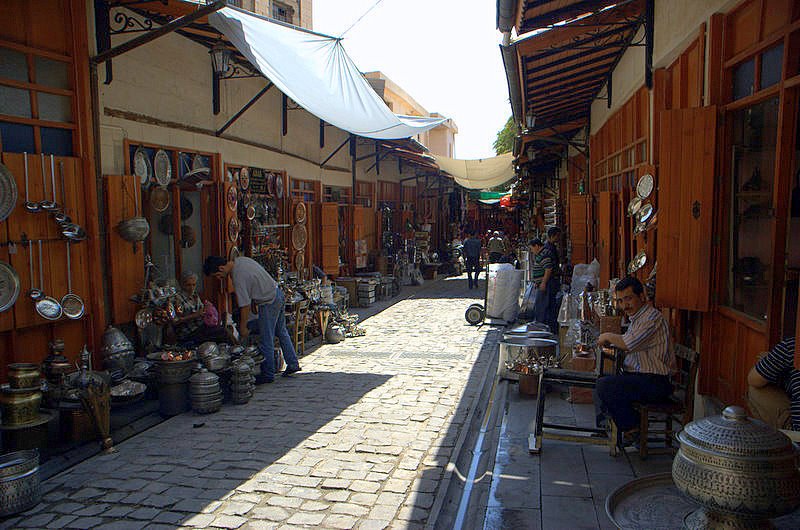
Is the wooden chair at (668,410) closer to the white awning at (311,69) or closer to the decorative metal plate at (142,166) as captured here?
the white awning at (311,69)

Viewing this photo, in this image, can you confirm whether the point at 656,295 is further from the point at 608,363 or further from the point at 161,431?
the point at 161,431

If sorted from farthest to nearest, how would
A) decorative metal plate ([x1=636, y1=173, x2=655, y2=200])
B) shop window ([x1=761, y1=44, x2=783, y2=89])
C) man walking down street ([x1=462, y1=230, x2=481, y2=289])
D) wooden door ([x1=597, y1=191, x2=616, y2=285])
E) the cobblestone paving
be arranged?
1. man walking down street ([x1=462, y1=230, x2=481, y2=289])
2. wooden door ([x1=597, y1=191, x2=616, y2=285])
3. decorative metal plate ([x1=636, y1=173, x2=655, y2=200])
4. the cobblestone paving
5. shop window ([x1=761, y1=44, x2=783, y2=89])

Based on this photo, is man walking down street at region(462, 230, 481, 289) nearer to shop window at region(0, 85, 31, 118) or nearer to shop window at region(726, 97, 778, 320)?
shop window at region(726, 97, 778, 320)

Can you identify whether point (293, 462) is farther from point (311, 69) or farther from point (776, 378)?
point (311, 69)

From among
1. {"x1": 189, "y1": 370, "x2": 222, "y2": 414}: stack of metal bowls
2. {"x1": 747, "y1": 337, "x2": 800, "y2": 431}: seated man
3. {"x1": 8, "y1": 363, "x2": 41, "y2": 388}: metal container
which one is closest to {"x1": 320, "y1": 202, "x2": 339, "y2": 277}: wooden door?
{"x1": 189, "y1": 370, "x2": 222, "y2": 414}: stack of metal bowls

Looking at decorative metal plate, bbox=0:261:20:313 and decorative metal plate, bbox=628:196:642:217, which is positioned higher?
decorative metal plate, bbox=628:196:642:217

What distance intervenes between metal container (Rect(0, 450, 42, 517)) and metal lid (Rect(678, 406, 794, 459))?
4100mm

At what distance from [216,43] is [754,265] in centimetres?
705

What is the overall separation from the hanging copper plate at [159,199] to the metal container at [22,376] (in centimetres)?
291

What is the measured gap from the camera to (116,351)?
20.4ft

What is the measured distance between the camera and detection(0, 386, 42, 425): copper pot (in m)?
4.80

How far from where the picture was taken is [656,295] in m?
4.97

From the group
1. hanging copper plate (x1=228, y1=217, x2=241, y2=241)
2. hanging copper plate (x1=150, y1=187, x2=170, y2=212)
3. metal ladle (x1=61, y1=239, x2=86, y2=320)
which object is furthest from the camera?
hanging copper plate (x1=228, y1=217, x2=241, y2=241)

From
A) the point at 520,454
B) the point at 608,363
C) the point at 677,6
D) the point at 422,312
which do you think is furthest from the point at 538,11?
the point at 422,312
